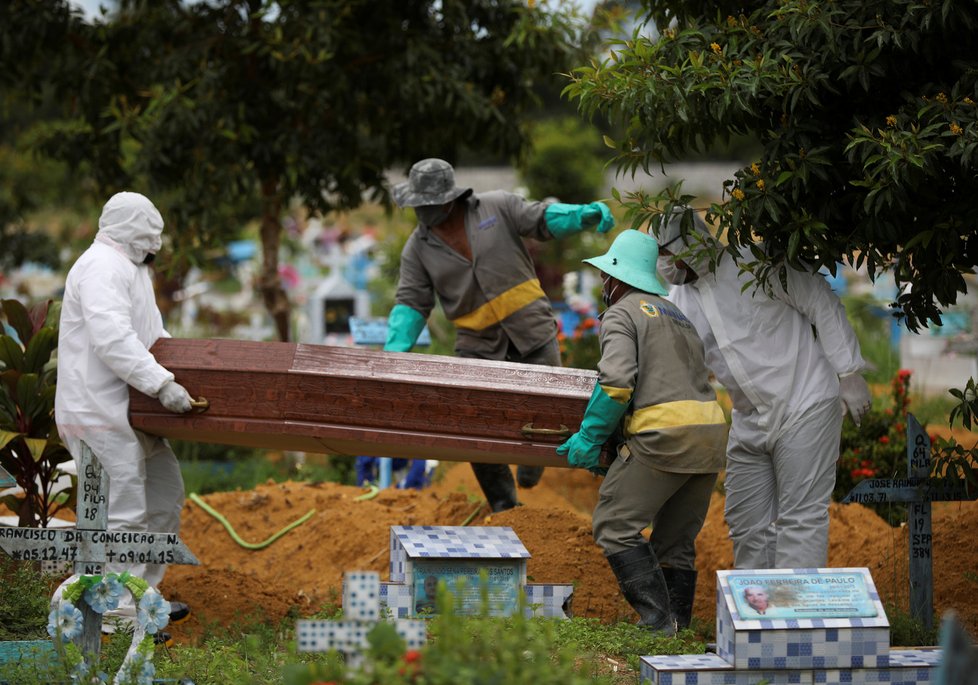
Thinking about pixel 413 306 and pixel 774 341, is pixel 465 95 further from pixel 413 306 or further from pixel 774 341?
pixel 774 341

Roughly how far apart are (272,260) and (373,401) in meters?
4.77

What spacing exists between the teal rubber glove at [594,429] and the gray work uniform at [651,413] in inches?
1.9

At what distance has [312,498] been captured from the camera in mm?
7602

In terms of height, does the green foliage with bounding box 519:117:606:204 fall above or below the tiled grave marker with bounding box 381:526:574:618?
above

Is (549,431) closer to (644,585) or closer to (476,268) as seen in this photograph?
(644,585)

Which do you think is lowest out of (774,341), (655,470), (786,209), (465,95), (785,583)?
(785,583)

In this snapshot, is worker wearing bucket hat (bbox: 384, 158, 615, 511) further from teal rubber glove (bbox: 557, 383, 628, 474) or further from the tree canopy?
the tree canopy

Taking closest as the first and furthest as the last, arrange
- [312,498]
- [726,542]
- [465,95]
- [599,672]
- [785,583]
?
[785,583] → [599,672] → [726,542] → [312,498] → [465,95]

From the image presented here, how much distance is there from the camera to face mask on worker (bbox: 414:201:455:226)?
20.2 ft

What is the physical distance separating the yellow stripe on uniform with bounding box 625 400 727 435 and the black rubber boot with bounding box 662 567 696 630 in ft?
2.41

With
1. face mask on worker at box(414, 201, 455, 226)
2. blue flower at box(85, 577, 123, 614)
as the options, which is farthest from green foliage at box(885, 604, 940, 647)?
blue flower at box(85, 577, 123, 614)

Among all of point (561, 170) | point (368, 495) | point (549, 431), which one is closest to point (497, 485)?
point (368, 495)

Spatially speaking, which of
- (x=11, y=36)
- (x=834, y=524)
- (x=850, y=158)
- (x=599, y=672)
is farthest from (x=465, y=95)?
(x=599, y=672)

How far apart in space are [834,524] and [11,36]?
6.44 meters
